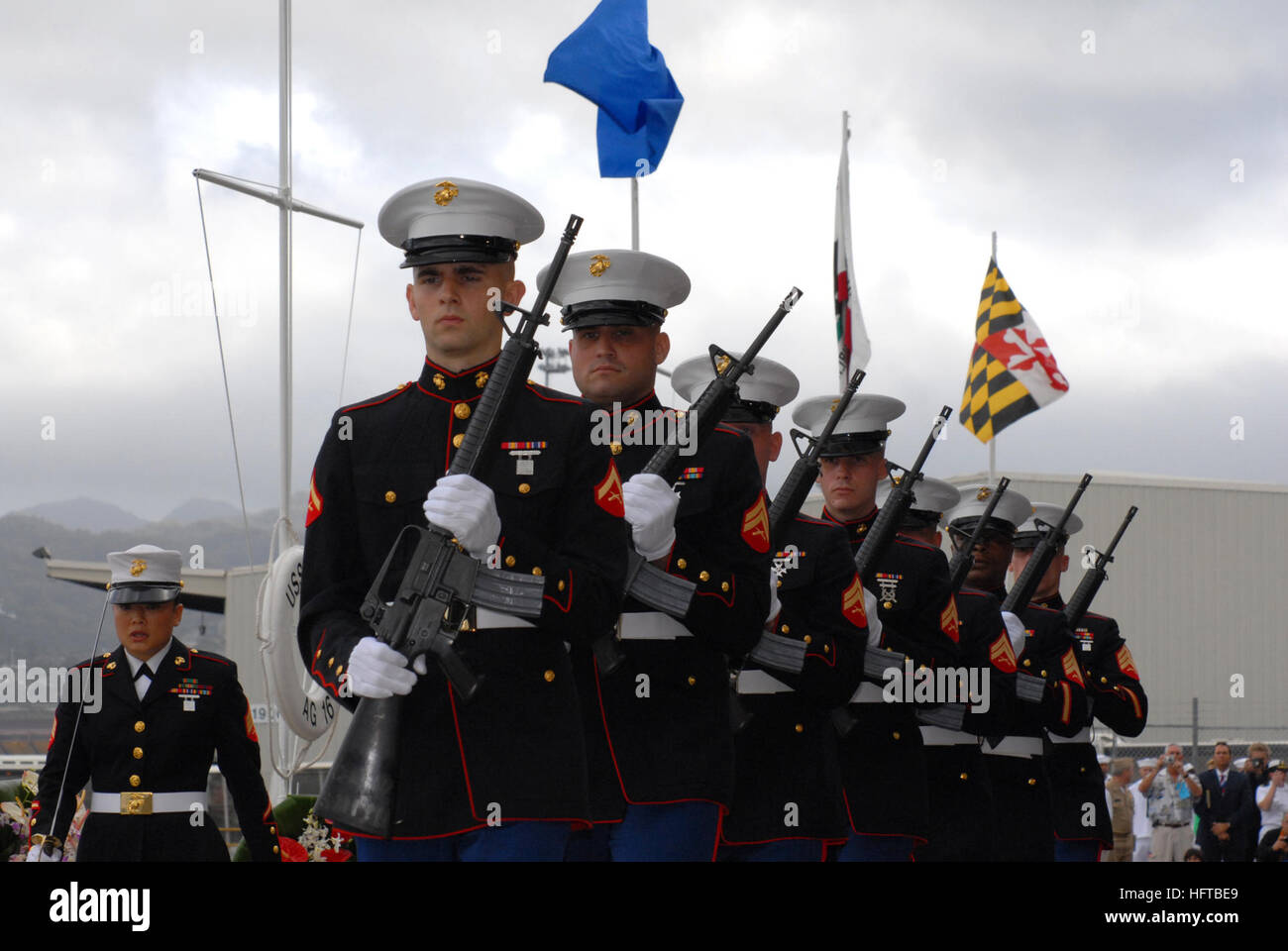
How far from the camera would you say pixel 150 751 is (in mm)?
7148

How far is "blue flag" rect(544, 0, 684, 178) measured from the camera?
9328 millimetres

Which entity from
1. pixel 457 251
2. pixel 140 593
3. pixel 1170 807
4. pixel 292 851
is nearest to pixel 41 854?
pixel 140 593

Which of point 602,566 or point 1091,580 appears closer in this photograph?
point 602,566

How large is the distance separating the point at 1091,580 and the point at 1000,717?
183cm

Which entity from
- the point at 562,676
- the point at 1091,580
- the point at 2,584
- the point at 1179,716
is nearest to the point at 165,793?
the point at 562,676

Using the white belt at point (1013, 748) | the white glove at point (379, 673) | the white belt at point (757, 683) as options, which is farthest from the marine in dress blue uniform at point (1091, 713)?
the white glove at point (379, 673)

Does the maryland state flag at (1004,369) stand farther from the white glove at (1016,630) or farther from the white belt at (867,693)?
the white belt at (867,693)

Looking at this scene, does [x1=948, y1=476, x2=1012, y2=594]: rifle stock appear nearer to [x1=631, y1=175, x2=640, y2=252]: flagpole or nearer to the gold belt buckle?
[x1=631, y1=175, x2=640, y2=252]: flagpole

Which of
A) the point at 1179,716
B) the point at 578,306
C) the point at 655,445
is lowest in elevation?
the point at 1179,716

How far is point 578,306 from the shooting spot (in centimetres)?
575

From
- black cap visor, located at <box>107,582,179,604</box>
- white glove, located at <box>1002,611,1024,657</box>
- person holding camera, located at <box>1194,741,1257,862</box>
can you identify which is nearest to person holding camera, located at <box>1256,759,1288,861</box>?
Result: person holding camera, located at <box>1194,741,1257,862</box>

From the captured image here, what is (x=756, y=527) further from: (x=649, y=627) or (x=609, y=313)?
(x=609, y=313)
